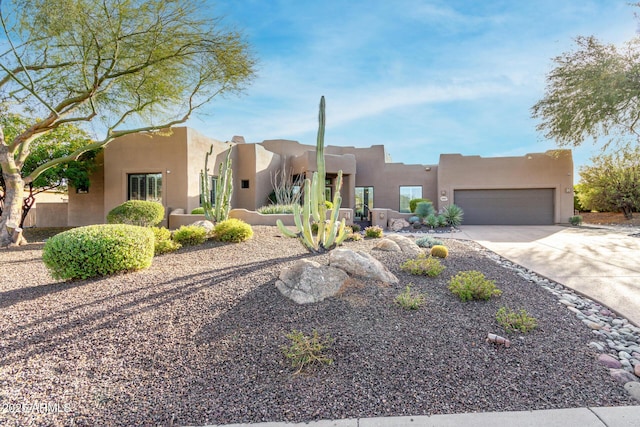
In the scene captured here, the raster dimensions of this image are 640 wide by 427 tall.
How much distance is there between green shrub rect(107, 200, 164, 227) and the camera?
38.3 feet

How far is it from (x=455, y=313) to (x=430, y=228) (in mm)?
11582

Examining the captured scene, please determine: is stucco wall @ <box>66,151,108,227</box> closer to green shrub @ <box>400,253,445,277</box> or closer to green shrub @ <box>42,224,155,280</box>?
green shrub @ <box>42,224,155,280</box>

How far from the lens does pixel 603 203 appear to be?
20188mm

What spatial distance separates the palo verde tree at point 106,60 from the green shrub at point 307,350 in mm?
10332

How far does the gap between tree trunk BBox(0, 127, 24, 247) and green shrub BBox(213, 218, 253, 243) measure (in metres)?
6.64

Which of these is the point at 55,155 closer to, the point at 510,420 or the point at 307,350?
the point at 307,350

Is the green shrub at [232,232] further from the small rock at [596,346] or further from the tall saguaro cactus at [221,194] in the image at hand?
the small rock at [596,346]

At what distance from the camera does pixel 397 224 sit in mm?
15297

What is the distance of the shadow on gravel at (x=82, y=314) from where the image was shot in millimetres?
3307

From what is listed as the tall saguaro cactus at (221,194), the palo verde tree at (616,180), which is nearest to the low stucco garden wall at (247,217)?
the tall saguaro cactus at (221,194)

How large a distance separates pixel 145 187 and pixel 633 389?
631 inches

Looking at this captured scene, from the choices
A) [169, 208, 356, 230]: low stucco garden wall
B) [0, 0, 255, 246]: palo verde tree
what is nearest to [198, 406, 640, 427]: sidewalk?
[169, 208, 356, 230]: low stucco garden wall

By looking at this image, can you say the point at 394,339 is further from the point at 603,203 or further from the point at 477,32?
the point at 603,203

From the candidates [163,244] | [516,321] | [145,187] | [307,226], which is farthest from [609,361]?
[145,187]
